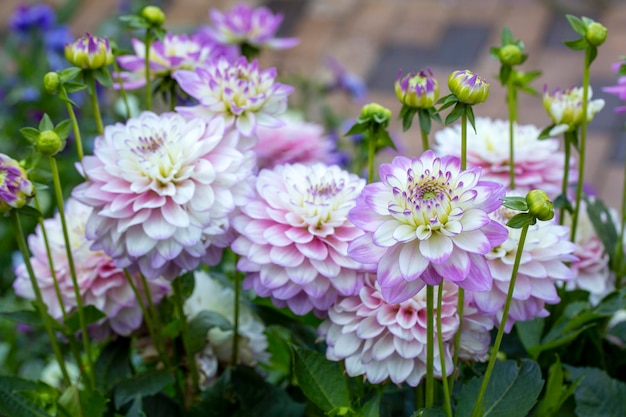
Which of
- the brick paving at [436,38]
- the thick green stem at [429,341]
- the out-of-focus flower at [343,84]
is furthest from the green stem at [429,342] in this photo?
the brick paving at [436,38]

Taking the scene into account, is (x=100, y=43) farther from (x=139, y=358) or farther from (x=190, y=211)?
(x=139, y=358)

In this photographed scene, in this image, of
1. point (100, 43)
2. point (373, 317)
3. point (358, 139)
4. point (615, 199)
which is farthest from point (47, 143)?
point (615, 199)

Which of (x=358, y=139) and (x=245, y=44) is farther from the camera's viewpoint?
(x=358, y=139)

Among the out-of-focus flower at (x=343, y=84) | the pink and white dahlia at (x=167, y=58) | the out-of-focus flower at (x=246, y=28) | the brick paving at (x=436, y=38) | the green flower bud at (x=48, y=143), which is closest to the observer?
the green flower bud at (x=48, y=143)

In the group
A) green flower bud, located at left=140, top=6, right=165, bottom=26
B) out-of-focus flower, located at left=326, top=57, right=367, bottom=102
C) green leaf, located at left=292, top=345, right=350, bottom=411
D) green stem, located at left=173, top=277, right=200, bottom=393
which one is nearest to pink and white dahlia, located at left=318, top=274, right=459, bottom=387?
green leaf, located at left=292, top=345, right=350, bottom=411

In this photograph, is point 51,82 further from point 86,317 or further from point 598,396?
point 598,396

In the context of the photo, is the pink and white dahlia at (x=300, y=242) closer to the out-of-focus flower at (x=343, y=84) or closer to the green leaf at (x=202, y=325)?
the green leaf at (x=202, y=325)
